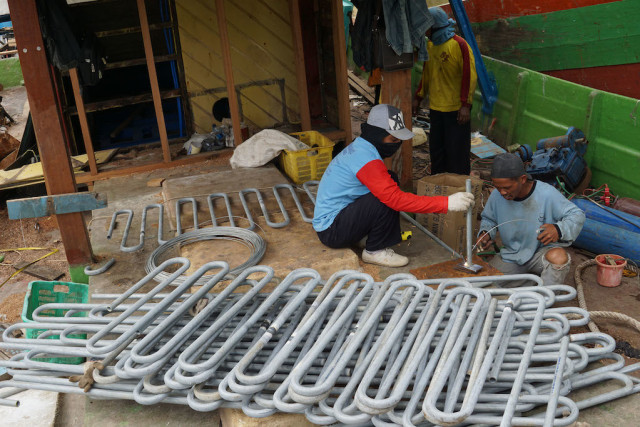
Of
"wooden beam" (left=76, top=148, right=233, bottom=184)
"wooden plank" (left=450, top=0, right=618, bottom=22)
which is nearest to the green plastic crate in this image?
"wooden beam" (left=76, top=148, right=233, bottom=184)

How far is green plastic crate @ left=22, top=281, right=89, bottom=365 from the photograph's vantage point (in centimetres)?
470

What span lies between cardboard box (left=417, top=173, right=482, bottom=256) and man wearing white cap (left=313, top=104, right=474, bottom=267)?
0.83 metres

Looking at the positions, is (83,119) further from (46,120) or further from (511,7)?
(511,7)

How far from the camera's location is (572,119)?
8.79 m

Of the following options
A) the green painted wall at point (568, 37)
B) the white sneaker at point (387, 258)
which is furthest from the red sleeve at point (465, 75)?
the white sneaker at point (387, 258)

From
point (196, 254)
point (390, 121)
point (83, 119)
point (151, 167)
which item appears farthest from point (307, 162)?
point (83, 119)

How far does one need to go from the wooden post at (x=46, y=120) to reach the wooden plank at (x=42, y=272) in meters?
2.17

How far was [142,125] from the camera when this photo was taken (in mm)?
11047

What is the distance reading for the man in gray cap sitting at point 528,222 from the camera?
16.8 feet

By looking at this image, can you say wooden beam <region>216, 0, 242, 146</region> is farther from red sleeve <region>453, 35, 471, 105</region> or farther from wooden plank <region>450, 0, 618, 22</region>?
wooden plank <region>450, 0, 618, 22</region>

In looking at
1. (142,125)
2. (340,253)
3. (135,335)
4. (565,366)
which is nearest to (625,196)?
(340,253)

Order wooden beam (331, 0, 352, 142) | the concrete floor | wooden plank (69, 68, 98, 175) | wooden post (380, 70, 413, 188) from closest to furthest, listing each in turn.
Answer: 1. the concrete floor
2. wooden post (380, 70, 413, 188)
3. wooden plank (69, 68, 98, 175)
4. wooden beam (331, 0, 352, 142)

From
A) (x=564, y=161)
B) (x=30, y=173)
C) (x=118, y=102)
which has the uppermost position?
(x=118, y=102)

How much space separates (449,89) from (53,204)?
17.3 ft
